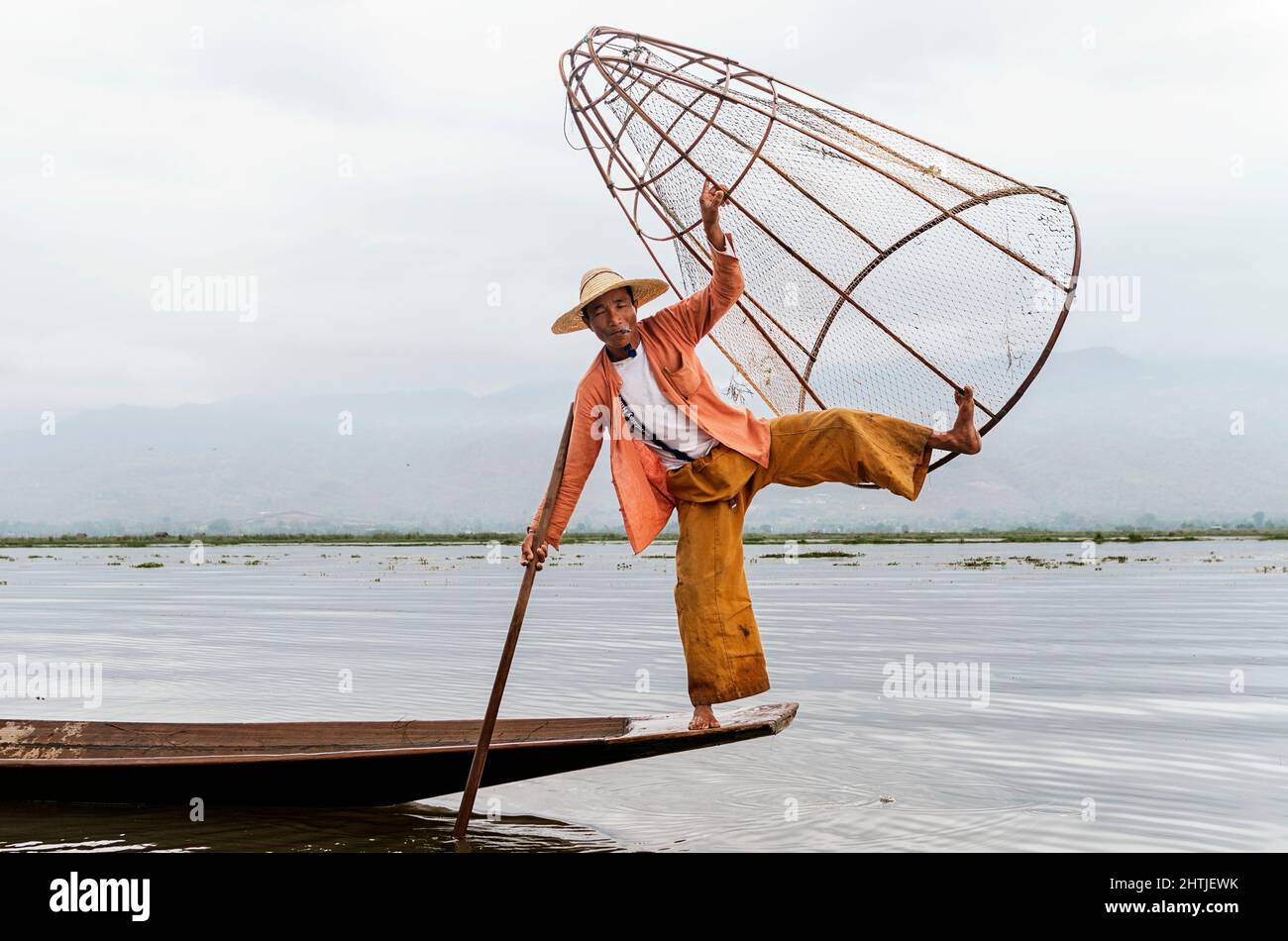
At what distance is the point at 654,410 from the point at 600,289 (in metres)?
0.61

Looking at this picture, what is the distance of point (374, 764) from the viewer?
560cm

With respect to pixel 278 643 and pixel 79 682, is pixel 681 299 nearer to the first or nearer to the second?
pixel 79 682

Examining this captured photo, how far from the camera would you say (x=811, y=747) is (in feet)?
25.1

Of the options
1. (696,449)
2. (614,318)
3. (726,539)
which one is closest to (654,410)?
(696,449)

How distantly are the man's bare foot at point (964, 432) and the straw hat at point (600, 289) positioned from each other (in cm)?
143

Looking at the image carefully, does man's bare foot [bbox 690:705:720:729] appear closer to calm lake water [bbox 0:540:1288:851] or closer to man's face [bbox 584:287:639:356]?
calm lake water [bbox 0:540:1288:851]

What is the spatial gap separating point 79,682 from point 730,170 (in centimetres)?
852

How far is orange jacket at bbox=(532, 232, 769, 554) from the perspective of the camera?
17.3ft

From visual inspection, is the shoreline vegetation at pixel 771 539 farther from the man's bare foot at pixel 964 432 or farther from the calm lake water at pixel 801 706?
the man's bare foot at pixel 964 432

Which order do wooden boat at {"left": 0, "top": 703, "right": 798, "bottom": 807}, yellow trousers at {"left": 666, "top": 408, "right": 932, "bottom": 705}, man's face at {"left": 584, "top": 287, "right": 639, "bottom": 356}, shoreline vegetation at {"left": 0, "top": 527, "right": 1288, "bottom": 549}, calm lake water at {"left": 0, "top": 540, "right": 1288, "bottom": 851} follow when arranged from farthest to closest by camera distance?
shoreline vegetation at {"left": 0, "top": 527, "right": 1288, "bottom": 549}
calm lake water at {"left": 0, "top": 540, "right": 1288, "bottom": 851}
wooden boat at {"left": 0, "top": 703, "right": 798, "bottom": 807}
yellow trousers at {"left": 666, "top": 408, "right": 932, "bottom": 705}
man's face at {"left": 584, "top": 287, "right": 639, "bottom": 356}

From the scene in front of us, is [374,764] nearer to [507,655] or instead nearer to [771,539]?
[507,655]

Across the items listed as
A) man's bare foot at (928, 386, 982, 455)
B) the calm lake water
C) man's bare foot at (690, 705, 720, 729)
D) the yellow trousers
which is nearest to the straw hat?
the yellow trousers

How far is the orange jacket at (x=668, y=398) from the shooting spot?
17.3ft
